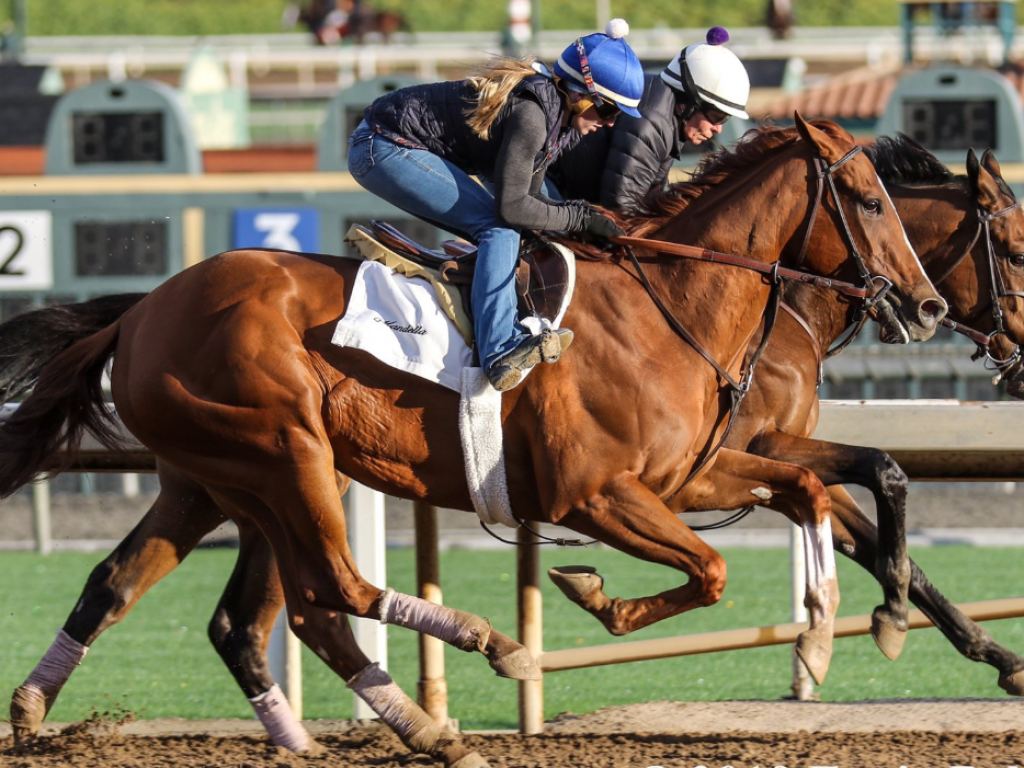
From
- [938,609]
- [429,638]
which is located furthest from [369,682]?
[938,609]

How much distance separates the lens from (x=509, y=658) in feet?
13.8

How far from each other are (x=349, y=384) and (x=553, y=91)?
98cm

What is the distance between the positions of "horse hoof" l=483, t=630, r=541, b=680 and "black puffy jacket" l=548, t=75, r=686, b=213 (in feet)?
4.48

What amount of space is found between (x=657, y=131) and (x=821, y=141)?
660 millimetres

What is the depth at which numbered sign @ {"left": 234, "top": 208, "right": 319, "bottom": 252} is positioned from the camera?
13141mm

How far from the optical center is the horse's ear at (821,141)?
439 cm

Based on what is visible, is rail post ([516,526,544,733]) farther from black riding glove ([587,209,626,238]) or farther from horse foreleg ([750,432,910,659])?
black riding glove ([587,209,626,238])

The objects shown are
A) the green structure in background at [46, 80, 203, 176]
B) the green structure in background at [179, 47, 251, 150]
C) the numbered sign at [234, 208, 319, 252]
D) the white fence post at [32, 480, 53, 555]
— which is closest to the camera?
the white fence post at [32, 480, 53, 555]

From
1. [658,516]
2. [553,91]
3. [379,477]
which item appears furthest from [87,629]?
[553,91]

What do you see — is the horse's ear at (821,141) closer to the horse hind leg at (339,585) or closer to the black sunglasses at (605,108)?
the black sunglasses at (605,108)

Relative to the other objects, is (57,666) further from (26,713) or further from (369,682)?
(369,682)

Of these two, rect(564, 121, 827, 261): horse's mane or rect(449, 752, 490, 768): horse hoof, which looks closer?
rect(449, 752, 490, 768): horse hoof

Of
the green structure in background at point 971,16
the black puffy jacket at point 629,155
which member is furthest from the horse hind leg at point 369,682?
the green structure in background at point 971,16

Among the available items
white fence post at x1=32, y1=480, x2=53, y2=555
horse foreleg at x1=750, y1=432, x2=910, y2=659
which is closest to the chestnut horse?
horse foreleg at x1=750, y1=432, x2=910, y2=659
